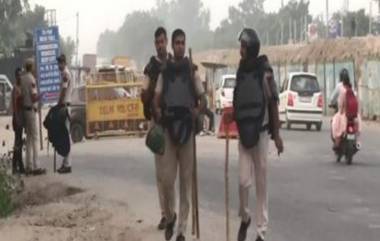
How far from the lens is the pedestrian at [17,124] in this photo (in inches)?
628

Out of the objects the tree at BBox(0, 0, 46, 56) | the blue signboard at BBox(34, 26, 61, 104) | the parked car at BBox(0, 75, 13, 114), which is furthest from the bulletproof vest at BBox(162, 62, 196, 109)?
the parked car at BBox(0, 75, 13, 114)

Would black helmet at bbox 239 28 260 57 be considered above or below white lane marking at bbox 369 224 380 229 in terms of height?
above

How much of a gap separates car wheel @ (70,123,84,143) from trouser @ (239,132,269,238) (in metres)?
18.4

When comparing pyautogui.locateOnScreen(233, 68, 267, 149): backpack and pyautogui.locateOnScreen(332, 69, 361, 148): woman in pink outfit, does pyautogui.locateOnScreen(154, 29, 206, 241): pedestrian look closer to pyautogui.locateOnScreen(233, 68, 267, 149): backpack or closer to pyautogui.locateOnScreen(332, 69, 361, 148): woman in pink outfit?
pyautogui.locateOnScreen(233, 68, 267, 149): backpack

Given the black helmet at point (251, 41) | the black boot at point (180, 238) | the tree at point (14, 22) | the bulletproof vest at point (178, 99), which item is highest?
the tree at point (14, 22)

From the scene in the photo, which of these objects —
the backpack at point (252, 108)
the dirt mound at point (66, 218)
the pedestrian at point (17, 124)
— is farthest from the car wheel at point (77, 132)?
the backpack at point (252, 108)

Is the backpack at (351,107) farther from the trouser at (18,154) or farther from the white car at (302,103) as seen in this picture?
the white car at (302,103)

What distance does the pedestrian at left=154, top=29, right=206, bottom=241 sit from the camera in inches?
358

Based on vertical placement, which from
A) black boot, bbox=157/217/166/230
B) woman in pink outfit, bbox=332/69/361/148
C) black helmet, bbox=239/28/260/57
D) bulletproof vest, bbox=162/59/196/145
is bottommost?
black boot, bbox=157/217/166/230

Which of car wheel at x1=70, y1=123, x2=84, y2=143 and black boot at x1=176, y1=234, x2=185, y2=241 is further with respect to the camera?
car wheel at x1=70, y1=123, x2=84, y2=143

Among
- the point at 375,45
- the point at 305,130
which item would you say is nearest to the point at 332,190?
the point at 305,130

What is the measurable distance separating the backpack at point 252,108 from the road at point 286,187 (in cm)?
142

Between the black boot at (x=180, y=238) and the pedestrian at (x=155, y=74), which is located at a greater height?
the pedestrian at (x=155, y=74)

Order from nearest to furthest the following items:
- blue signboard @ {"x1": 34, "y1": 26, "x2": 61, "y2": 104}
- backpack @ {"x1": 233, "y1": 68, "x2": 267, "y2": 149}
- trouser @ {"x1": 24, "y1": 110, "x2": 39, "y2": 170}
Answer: backpack @ {"x1": 233, "y1": 68, "x2": 267, "y2": 149}, trouser @ {"x1": 24, "y1": 110, "x2": 39, "y2": 170}, blue signboard @ {"x1": 34, "y1": 26, "x2": 61, "y2": 104}
